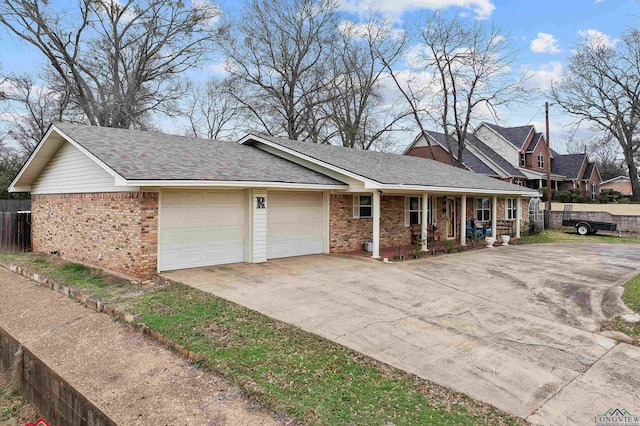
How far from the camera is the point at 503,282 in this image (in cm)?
887

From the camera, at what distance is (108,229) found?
9258mm

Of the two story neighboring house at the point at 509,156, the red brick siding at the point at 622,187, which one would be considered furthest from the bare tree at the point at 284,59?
the red brick siding at the point at 622,187

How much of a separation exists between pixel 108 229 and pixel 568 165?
3854cm

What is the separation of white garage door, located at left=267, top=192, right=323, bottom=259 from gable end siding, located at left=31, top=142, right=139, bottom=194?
3.95 meters

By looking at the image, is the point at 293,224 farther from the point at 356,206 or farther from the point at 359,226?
the point at 359,226

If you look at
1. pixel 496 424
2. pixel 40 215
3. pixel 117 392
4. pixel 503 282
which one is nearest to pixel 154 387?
pixel 117 392

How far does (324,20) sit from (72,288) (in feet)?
80.1

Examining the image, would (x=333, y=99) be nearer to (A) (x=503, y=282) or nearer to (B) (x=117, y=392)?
(A) (x=503, y=282)

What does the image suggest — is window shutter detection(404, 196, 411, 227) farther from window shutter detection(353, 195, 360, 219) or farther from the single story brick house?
window shutter detection(353, 195, 360, 219)

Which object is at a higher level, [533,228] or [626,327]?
[533,228]

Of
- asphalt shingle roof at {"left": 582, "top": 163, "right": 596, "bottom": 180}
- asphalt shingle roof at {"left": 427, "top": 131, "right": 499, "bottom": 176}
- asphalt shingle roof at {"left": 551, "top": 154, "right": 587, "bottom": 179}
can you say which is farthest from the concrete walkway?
asphalt shingle roof at {"left": 582, "top": 163, "right": 596, "bottom": 180}

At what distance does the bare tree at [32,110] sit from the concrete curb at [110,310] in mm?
21023

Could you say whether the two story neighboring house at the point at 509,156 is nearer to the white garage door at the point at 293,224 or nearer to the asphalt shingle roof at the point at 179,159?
the white garage door at the point at 293,224

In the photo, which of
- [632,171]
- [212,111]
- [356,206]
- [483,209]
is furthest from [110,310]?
[632,171]
